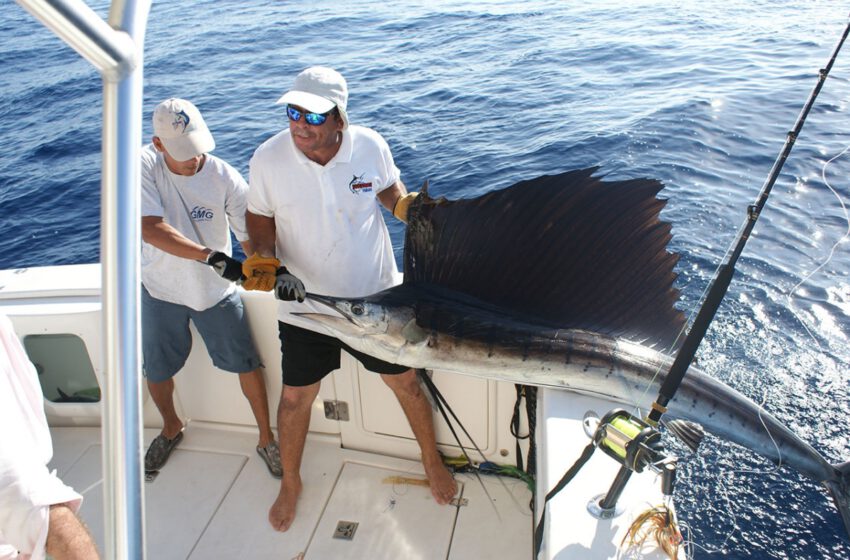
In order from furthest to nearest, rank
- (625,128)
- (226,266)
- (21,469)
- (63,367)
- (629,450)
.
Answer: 1. (625,128)
2. (63,367)
3. (226,266)
4. (629,450)
5. (21,469)

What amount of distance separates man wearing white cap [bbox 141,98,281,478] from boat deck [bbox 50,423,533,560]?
0.13 meters

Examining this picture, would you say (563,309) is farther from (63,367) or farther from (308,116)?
(63,367)

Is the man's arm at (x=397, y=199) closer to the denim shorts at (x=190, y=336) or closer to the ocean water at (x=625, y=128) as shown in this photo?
the denim shorts at (x=190, y=336)

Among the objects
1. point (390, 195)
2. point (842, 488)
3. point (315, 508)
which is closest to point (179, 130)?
point (390, 195)

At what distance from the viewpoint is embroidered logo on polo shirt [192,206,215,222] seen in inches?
85.6

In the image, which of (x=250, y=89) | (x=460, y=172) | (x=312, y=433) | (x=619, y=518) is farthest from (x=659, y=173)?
(x=250, y=89)

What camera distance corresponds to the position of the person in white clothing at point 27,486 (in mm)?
Result: 1121

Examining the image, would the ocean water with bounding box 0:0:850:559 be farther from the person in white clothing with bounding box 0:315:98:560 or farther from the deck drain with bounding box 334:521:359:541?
the person in white clothing with bounding box 0:315:98:560

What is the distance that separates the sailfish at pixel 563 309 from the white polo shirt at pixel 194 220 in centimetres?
58

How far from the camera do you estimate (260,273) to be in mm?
1839

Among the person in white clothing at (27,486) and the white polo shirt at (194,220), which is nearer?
the person in white clothing at (27,486)

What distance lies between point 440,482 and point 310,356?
23.5 inches

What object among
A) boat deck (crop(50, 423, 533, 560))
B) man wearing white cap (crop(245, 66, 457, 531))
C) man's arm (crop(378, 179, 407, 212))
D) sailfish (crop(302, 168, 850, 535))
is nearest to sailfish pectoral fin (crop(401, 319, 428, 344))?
sailfish (crop(302, 168, 850, 535))

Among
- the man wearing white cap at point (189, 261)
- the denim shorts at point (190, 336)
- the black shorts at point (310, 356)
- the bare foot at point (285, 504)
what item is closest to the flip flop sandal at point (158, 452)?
the man wearing white cap at point (189, 261)
